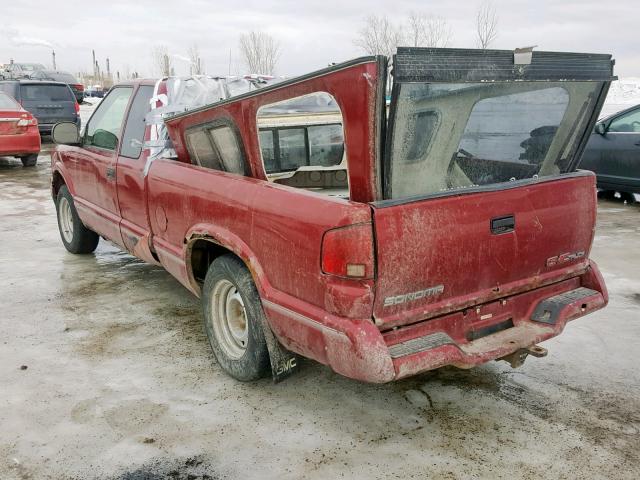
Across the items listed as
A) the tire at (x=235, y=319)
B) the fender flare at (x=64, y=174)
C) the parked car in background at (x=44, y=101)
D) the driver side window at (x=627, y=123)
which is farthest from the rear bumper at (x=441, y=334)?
the parked car in background at (x=44, y=101)

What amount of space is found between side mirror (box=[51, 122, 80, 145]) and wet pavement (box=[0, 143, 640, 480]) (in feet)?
4.86

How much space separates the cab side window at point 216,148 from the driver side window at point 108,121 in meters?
1.21

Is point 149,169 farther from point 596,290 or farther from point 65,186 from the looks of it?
point 596,290

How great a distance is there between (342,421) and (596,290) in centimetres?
159

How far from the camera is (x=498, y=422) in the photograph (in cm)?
305

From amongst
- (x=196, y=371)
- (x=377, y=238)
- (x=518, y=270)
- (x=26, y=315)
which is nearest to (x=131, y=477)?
(x=196, y=371)

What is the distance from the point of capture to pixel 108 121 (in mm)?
5074

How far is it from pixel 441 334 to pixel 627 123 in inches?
298

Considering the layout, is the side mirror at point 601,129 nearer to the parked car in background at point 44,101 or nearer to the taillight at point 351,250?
the taillight at point 351,250

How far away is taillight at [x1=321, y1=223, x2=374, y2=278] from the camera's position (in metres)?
2.53

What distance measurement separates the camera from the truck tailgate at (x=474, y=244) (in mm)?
2607

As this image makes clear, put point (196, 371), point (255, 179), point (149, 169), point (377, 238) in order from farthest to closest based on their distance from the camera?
point (149, 169), point (196, 371), point (255, 179), point (377, 238)

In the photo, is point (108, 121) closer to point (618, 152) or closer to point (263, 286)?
point (263, 286)

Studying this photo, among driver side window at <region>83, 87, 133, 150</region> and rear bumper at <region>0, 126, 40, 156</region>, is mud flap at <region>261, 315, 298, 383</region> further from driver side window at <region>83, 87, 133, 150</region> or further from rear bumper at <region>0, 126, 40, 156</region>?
rear bumper at <region>0, 126, 40, 156</region>
